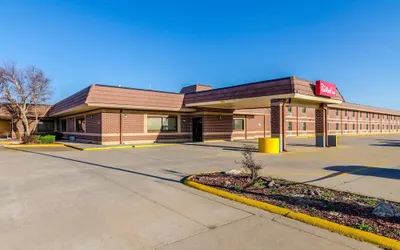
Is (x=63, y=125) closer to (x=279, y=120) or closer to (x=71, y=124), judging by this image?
(x=71, y=124)

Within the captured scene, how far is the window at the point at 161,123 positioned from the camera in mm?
22609

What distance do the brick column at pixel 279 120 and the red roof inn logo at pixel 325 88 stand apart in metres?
2.58

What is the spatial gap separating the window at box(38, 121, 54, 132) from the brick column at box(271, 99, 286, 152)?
3266cm

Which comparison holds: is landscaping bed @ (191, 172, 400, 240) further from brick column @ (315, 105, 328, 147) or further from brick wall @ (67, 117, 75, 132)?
brick wall @ (67, 117, 75, 132)

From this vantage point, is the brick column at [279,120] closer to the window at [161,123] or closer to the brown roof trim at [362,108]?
the window at [161,123]

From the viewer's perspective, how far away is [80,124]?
1051 inches

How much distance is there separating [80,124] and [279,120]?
67.9ft

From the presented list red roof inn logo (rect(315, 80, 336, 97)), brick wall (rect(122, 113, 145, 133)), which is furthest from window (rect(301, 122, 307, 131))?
brick wall (rect(122, 113, 145, 133))

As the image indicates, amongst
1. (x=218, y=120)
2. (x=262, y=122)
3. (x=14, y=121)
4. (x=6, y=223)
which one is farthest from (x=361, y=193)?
(x=14, y=121)

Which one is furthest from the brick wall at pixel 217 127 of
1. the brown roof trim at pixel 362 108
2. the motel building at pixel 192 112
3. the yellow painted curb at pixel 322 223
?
the brown roof trim at pixel 362 108

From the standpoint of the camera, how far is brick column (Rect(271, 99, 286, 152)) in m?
16.1

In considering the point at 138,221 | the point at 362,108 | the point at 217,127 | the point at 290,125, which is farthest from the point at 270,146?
the point at 362,108

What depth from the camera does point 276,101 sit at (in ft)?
53.1

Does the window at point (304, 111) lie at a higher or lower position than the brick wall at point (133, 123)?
higher
